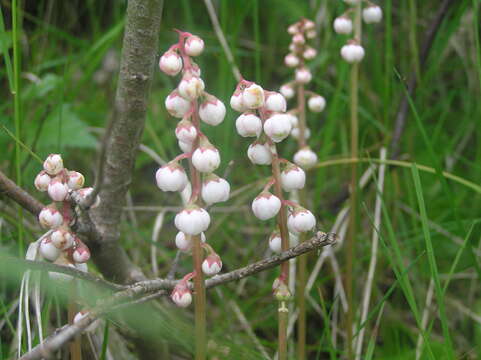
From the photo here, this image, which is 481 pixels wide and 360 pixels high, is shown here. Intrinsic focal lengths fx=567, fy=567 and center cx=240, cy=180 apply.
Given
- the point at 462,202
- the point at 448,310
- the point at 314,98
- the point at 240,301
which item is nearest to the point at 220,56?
the point at 314,98

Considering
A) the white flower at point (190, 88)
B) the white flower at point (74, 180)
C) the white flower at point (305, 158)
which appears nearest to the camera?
the white flower at point (190, 88)

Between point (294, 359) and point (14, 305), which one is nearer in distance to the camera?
point (14, 305)

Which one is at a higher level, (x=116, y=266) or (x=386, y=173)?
(x=386, y=173)

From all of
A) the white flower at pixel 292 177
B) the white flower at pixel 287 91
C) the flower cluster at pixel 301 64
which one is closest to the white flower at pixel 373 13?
the flower cluster at pixel 301 64

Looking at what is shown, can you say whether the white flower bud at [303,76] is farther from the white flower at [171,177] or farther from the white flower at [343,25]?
the white flower at [171,177]

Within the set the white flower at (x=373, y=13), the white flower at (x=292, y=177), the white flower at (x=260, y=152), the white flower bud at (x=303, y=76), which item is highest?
the white flower at (x=373, y=13)

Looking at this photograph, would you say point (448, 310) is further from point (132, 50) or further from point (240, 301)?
point (132, 50)

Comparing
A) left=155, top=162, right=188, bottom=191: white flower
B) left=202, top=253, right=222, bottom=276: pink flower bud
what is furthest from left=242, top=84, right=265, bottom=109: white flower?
left=202, top=253, right=222, bottom=276: pink flower bud
